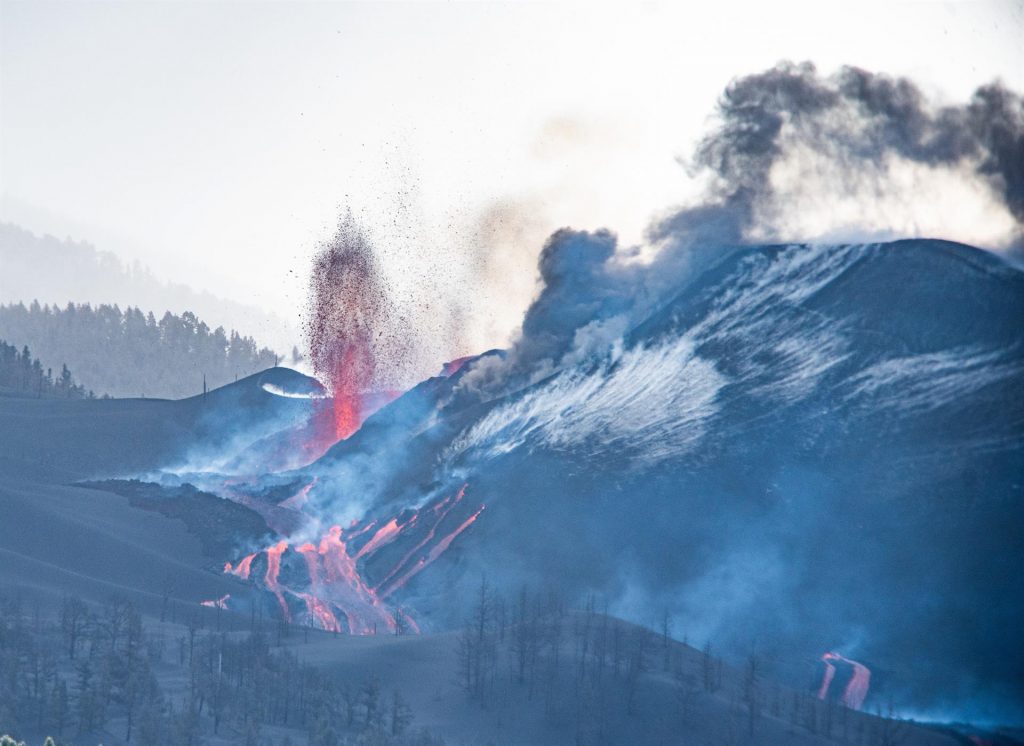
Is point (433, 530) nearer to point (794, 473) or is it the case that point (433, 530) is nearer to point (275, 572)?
point (275, 572)

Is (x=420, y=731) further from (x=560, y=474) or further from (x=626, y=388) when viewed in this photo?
(x=626, y=388)

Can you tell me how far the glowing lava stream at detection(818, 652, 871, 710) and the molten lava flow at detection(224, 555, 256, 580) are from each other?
183ft

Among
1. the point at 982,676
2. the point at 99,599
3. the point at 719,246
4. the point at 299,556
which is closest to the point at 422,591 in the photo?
the point at 299,556

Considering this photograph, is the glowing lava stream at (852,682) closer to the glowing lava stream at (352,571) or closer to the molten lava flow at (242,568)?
the glowing lava stream at (352,571)

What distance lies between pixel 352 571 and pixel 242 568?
10.7 meters

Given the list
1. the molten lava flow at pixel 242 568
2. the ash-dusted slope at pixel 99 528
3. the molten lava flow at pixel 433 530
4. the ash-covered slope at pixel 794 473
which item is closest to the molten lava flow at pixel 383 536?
the molten lava flow at pixel 433 530

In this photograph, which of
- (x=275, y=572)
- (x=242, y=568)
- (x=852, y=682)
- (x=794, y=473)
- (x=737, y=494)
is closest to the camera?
(x=852, y=682)

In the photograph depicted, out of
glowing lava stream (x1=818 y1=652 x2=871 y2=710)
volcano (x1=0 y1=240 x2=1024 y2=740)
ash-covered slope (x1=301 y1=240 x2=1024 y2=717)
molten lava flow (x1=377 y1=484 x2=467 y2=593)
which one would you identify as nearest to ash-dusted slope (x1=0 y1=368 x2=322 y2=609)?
volcano (x1=0 y1=240 x2=1024 y2=740)

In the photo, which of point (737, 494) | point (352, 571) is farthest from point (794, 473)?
point (352, 571)

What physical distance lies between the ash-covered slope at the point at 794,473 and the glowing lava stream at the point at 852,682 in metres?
1.76

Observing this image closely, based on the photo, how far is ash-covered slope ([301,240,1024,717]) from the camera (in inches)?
5094

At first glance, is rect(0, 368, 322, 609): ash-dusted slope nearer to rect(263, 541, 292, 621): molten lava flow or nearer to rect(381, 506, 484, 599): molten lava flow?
rect(263, 541, 292, 621): molten lava flow

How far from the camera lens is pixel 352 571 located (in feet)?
503

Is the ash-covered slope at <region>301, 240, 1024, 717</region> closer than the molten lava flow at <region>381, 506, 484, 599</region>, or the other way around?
the ash-covered slope at <region>301, 240, 1024, 717</region>
